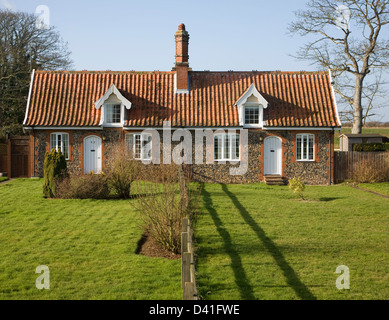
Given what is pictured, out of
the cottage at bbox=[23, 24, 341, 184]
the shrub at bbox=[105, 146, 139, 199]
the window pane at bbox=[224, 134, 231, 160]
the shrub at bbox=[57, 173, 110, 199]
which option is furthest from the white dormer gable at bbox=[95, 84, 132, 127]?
the shrub at bbox=[57, 173, 110, 199]

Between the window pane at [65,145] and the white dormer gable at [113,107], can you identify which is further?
the window pane at [65,145]

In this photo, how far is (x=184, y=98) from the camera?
29.0 meters

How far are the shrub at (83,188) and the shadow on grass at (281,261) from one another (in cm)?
611

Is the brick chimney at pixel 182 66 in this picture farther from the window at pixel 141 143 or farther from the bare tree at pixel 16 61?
the bare tree at pixel 16 61

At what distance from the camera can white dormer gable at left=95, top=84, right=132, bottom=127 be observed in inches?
1085

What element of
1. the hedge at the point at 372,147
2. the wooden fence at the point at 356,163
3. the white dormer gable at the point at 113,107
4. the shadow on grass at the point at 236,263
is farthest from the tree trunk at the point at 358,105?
the shadow on grass at the point at 236,263

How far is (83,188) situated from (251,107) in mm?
11146

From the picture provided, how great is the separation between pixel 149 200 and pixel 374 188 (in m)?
16.2

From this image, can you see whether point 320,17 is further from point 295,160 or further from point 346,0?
point 295,160

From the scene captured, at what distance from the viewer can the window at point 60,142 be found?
91.5 ft

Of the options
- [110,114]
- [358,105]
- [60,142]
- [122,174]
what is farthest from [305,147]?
[60,142]

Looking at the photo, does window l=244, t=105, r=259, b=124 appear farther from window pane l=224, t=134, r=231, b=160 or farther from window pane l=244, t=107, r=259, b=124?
window pane l=224, t=134, r=231, b=160
